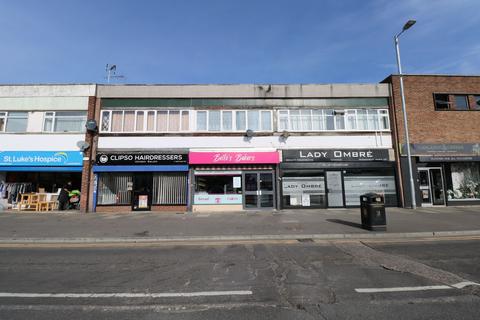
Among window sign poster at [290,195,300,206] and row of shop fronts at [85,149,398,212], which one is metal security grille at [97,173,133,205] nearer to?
row of shop fronts at [85,149,398,212]

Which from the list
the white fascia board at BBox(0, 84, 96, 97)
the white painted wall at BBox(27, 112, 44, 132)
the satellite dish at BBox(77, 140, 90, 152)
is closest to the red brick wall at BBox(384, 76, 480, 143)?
the satellite dish at BBox(77, 140, 90, 152)

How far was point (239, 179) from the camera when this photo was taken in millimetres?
16781

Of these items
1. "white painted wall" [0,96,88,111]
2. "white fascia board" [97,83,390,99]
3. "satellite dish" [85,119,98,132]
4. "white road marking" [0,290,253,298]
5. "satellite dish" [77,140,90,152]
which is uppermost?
"white fascia board" [97,83,390,99]

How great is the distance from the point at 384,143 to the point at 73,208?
19545 mm

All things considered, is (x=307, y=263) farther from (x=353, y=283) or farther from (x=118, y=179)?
(x=118, y=179)

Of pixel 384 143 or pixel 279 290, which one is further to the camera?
pixel 384 143

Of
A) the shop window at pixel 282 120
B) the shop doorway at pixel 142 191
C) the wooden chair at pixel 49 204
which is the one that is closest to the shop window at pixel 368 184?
the shop window at pixel 282 120

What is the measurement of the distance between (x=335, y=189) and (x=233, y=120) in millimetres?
7465

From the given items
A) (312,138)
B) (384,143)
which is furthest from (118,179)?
(384,143)

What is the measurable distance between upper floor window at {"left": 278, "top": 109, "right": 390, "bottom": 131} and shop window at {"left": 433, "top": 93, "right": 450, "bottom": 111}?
313 cm

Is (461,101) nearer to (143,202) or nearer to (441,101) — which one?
(441,101)

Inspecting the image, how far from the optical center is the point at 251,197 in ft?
54.9

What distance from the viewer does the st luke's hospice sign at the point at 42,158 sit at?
16734mm

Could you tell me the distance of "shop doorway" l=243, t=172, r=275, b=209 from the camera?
54.7 feet
